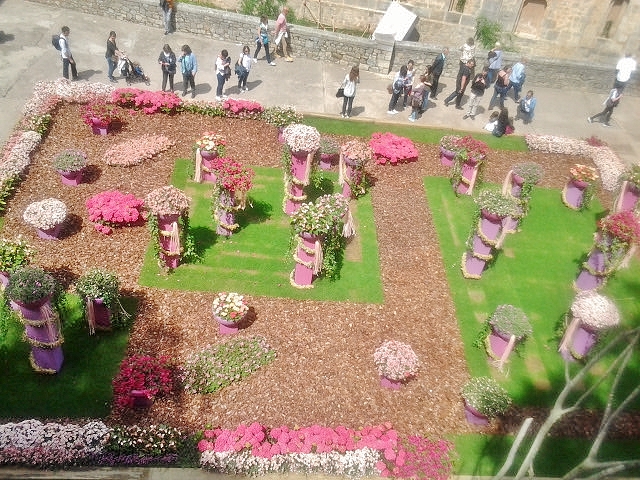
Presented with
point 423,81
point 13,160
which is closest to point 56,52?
point 13,160

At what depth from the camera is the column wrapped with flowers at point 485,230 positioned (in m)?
12.0

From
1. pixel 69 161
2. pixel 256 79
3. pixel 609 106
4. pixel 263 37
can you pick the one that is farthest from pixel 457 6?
pixel 69 161

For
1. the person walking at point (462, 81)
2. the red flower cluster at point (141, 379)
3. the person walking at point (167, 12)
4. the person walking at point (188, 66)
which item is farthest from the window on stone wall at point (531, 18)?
the red flower cluster at point (141, 379)

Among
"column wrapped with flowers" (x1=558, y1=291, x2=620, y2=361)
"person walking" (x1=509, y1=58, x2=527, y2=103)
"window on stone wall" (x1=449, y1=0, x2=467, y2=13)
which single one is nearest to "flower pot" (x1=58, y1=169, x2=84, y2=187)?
"column wrapped with flowers" (x1=558, y1=291, x2=620, y2=361)

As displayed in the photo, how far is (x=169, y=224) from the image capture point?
1165 centimetres

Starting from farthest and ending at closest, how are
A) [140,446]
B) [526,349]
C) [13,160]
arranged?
1. [13,160]
2. [526,349]
3. [140,446]

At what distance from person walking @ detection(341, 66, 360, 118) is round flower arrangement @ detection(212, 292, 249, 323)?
8.80 meters

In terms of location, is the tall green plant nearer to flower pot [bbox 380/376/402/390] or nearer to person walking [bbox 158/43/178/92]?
person walking [bbox 158/43/178/92]

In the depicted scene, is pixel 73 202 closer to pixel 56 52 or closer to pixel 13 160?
pixel 13 160

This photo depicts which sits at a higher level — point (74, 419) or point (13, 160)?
point (13, 160)

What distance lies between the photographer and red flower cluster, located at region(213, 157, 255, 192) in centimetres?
1229

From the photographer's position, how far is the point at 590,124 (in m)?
19.8

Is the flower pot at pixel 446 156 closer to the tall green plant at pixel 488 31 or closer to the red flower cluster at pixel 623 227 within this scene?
the red flower cluster at pixel 623 227

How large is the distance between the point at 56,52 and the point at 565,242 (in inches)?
684
